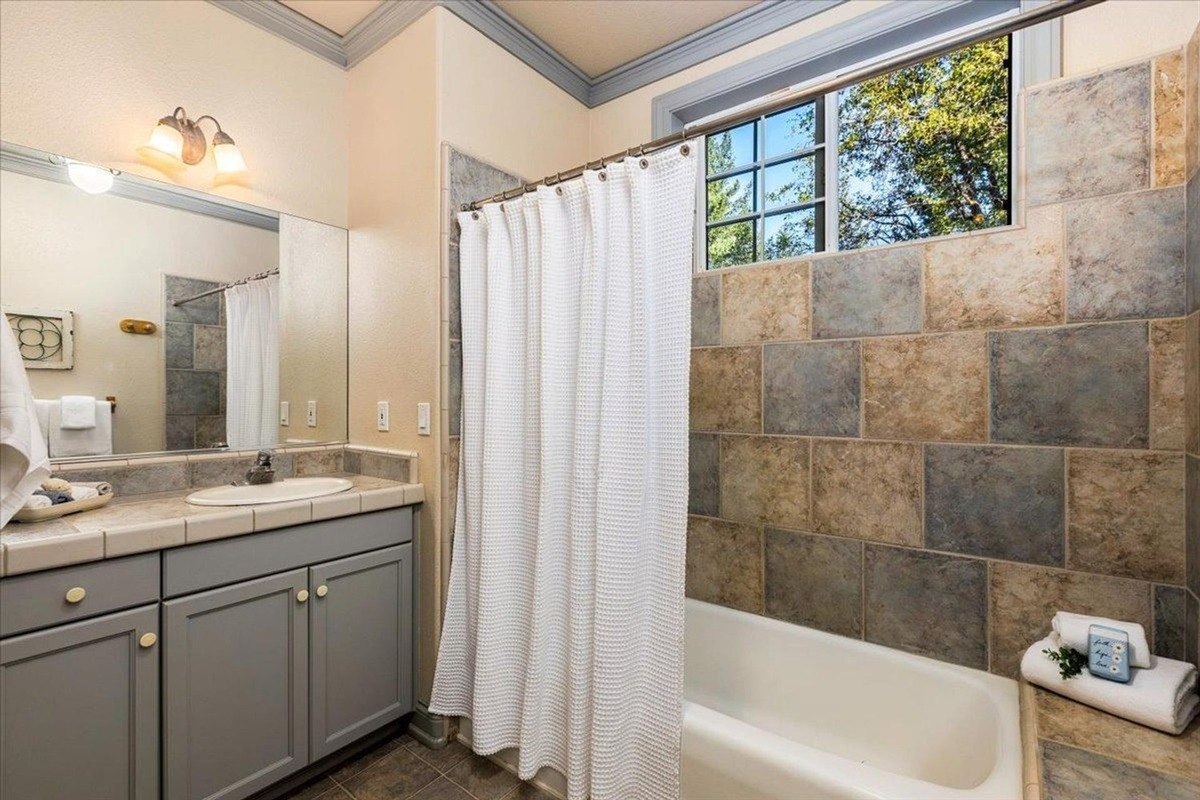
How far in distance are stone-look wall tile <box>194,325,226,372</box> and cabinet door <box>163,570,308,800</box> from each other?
0.89m

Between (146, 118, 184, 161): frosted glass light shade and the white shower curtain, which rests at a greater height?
(146, 118, 184, 161): frosted glass light shade

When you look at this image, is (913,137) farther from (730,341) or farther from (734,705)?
(734,705)

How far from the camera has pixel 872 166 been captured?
194 cm

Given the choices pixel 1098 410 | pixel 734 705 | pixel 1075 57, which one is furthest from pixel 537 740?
pixel 1075 57

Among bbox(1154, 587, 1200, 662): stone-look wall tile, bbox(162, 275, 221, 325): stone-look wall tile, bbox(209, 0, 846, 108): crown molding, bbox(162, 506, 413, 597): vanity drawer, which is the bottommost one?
bbox(1154, 587, 1200, 662): stone-look wall tile

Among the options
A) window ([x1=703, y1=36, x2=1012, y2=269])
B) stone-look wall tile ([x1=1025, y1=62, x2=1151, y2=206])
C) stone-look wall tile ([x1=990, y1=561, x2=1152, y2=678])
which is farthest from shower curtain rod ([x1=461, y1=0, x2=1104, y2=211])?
stone-look wall tile ([x1=990, y1=561, x2=1152, y2=678])

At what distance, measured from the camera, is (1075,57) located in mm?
1492

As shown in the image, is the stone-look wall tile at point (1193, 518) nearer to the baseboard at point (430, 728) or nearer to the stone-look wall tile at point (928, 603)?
the stone-look wall tile at point (928, 603)

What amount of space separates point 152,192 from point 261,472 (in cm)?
105

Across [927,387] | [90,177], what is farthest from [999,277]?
[90,177]

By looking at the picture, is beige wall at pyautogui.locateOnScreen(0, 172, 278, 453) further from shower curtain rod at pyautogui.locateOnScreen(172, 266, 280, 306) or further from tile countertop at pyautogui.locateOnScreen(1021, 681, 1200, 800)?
tile countertop at pyautogui.locateOnScreen(1021, 681, 1200, 800)

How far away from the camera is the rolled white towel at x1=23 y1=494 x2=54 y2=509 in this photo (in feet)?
4.40

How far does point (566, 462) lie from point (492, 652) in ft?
2.26

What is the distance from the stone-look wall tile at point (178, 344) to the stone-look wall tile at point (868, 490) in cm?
230
